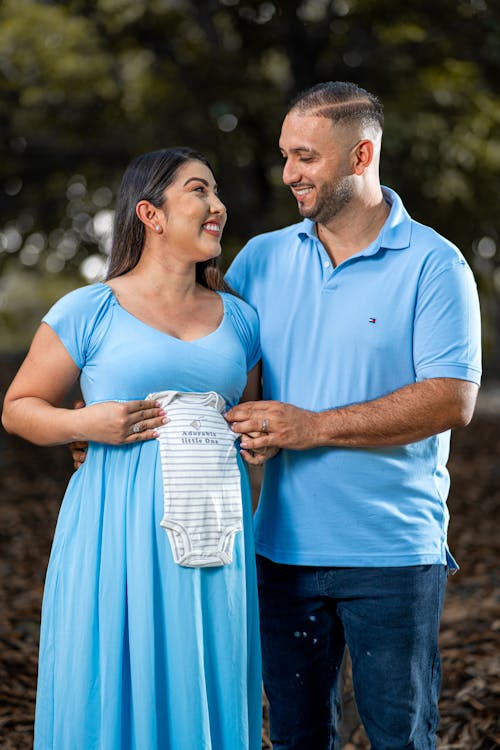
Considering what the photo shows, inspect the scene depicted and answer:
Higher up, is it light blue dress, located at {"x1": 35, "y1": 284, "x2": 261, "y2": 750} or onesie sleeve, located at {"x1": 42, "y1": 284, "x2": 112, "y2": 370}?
onesie sleeve, located at {"x1": 42, "y1": 284, "x2": 112, "y2": 370}

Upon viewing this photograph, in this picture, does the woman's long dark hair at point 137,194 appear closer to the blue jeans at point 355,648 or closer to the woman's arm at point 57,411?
the woman's arm at point 57,411

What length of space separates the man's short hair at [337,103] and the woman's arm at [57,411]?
105 centimetres

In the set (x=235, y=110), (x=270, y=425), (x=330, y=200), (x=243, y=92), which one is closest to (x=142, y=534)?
(x=270, y=425)

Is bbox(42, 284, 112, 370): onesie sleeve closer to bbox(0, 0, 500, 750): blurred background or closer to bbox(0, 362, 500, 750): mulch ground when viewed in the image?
bbox(0, 362, 500, 750): mulch ground

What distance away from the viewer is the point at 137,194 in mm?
2893

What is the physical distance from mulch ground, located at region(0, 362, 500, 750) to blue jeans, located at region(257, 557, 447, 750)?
4.50ft

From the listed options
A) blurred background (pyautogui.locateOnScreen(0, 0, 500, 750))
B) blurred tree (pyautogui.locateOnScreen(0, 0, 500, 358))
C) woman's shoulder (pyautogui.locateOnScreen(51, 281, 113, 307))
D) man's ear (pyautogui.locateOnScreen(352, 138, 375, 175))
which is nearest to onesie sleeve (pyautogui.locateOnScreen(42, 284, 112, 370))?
woman's shoulder (pyautogui.locateOnScreen(51, 281, 113, 307))

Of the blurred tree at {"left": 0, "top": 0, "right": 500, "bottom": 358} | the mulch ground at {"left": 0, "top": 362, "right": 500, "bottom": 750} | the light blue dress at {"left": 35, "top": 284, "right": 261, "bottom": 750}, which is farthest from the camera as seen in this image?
the blurred tree at {"left": 0, "top": 0, "right": 500, "bottom": 358}

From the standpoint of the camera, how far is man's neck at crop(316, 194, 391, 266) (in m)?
3.05

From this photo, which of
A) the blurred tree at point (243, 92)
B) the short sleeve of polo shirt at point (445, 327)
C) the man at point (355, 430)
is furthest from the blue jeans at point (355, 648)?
the blurred tree at point (243, 92)

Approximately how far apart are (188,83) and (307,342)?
6.97 metres

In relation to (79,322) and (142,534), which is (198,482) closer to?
(142,534)

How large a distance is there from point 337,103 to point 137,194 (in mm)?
676

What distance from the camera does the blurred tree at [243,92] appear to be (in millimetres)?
9031
